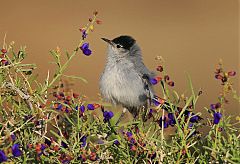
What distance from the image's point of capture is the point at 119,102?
5.55 meters

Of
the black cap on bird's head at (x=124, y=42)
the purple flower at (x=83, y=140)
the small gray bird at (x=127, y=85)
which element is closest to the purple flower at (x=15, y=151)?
the purple flower at (x=83, y=140)

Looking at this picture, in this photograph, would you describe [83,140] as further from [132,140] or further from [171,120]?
[171,120]

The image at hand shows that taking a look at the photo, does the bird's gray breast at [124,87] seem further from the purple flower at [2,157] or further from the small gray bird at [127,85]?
the purple flower at [2,157]

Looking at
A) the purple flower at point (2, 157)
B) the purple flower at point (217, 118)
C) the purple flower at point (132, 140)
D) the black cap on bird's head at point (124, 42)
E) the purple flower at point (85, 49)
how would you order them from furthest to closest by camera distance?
the black cap on bird's head at point (124, 42), the purple flower at point (85, 49), the purple flower at point (132, 140), the purple flower at point (217, 118), the purple flower at point (2, 157)

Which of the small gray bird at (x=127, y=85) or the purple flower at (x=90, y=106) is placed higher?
the purple flower at (x=90, y=106)

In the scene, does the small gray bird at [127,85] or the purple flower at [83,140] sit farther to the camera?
the small gray bird at [127,85]

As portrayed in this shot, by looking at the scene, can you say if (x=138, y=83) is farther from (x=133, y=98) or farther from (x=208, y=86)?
(x=208, y=86)

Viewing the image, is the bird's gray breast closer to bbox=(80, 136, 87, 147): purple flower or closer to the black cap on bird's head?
the black cap on bird's head

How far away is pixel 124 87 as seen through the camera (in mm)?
5457

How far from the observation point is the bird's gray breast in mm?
5449

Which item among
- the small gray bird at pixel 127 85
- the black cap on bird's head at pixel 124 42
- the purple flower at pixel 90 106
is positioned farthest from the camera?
the black cap on bird's head at pixel 124 42

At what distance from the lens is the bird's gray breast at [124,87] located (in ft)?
17.9

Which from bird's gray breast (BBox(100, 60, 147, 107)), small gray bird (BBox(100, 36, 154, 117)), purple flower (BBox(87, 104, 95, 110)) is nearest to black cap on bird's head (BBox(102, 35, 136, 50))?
small gray bird (BBox(100, 36, 154, 117))

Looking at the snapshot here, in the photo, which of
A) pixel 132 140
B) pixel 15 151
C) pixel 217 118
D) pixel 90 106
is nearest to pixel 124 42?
pixel 90 106
